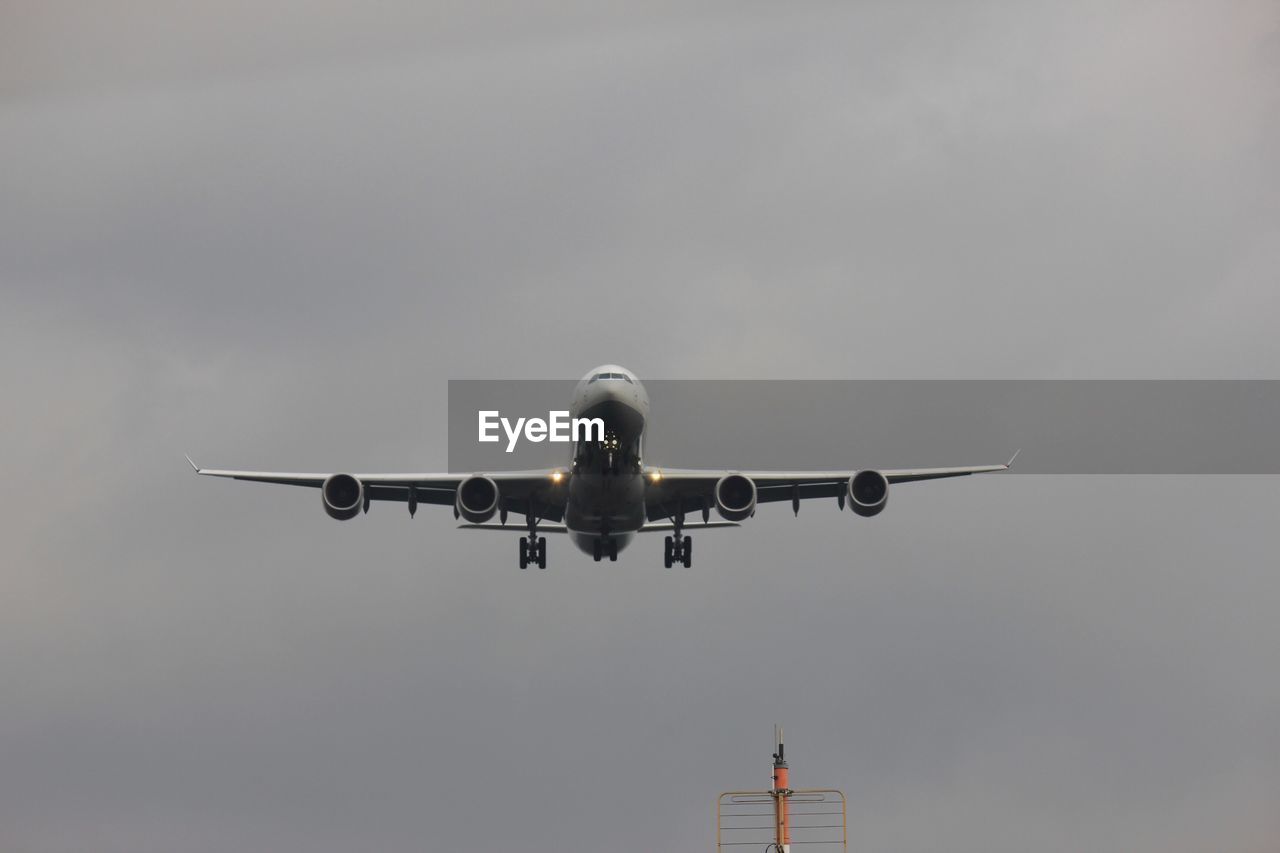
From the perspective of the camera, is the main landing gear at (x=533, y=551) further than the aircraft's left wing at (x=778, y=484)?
Yes

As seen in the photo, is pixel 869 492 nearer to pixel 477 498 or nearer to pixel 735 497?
pixel 735 497

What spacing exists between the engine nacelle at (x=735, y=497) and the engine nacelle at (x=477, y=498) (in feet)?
24.0

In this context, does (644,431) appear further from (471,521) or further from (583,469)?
(471,521)

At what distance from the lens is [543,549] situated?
2293 inches

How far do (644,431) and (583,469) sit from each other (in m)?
2.28

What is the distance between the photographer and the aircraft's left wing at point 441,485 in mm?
51406

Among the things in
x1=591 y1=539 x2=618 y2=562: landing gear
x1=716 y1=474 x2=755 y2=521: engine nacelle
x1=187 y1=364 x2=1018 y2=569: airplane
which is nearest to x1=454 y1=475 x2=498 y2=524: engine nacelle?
x1=187 y1=364 x2=1018 y2=569: airplane

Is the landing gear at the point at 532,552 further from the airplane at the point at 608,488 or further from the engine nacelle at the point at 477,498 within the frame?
the engine nacelle at the point at 477,498

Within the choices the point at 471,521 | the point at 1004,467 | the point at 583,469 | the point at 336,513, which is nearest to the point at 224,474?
the point at 336,513

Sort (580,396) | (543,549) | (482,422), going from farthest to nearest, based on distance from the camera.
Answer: (543,549) < (482,422) < (580,396)

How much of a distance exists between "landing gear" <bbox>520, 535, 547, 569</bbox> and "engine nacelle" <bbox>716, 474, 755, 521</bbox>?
9911 millimetres

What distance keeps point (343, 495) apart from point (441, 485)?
382 cm

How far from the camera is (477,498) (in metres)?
49.9

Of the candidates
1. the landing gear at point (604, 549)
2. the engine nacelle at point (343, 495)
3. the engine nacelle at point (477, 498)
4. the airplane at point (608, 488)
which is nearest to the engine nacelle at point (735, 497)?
the airplane at point (608, 488)
